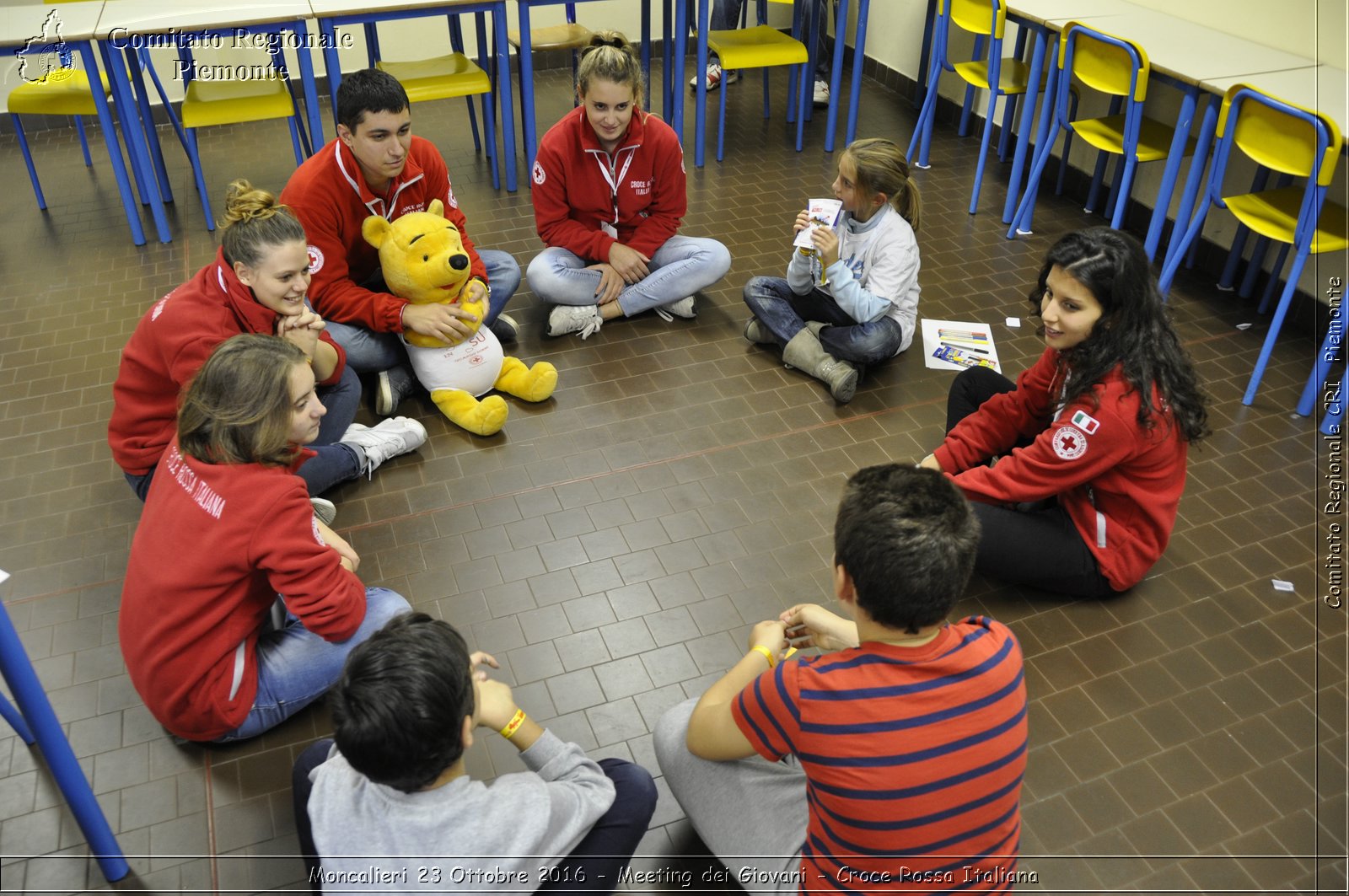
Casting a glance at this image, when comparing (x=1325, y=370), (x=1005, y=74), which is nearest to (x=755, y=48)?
(x=1005, y=74)

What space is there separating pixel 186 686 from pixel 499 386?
5.51 feet

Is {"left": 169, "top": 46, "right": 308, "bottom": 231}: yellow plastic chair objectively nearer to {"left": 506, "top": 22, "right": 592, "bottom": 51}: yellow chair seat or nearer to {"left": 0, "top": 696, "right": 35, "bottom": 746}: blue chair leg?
{"left": 506, "top": 22, "right": 592, "bottom": 51}: yellow chair seat

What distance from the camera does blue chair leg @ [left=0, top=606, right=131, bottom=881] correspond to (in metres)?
1.81

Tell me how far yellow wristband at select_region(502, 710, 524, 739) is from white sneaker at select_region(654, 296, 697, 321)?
2420mm

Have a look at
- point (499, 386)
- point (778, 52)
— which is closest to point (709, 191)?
point (778, 52)

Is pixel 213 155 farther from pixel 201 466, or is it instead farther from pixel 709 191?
pixel 201 466

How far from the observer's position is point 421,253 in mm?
3305

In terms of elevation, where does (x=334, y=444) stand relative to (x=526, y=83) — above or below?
below

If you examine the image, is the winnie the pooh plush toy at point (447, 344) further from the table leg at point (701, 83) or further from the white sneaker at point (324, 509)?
the table leg at point (701, 83)

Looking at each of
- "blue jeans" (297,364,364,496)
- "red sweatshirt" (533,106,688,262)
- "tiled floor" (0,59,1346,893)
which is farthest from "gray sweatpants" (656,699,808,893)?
"red sweatshirt" (533,106,688,262)

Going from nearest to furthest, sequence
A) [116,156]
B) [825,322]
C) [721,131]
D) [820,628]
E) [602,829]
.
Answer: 1. [602,829]
2. [820,628]
3. [825,322]
4. [116,156]
5. [721,131]

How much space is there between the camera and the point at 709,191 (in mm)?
5102

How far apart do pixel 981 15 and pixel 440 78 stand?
2.68m

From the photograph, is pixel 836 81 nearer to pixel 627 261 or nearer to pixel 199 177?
pixel 627 261
